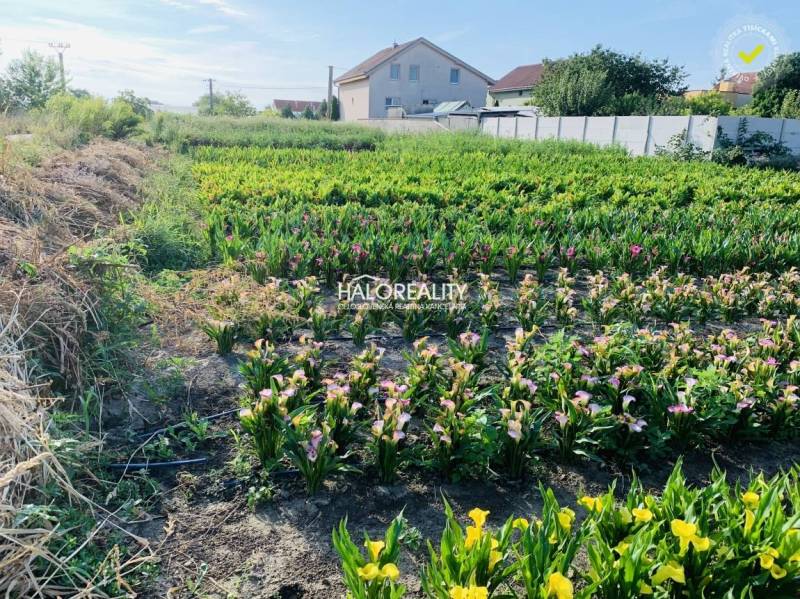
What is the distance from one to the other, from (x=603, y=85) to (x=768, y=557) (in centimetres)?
3180

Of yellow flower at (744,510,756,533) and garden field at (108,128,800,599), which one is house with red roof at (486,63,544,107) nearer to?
garden field at (108,128,800,599)

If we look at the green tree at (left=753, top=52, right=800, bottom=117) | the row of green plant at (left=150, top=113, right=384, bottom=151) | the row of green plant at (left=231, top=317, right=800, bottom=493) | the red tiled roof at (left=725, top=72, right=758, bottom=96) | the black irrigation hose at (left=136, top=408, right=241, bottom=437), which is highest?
the red tiled roof at (left=725, top=72, right=758, bottom=96)

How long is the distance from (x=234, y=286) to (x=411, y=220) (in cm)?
318

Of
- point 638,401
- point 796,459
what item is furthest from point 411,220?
point 796,459

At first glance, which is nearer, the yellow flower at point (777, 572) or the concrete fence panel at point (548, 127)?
the yellow flower at point (777, 572)

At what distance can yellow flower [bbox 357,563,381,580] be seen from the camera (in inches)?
71.0

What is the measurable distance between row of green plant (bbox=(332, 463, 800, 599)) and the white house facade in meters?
44.3

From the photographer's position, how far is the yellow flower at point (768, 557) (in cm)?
180

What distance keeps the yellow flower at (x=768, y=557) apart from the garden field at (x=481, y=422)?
14mm

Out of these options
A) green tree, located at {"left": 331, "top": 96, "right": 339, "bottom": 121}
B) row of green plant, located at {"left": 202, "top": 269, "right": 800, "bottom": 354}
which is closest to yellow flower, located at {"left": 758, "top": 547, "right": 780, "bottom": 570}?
row of green plant, located at {"left": 202, "top": 269, "right": 800, "bottom": 354}

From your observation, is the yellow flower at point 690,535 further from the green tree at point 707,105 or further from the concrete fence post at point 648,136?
the green tree at point 707,105

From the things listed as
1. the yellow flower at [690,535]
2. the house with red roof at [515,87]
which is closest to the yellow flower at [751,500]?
the yellow flower at [690,535]

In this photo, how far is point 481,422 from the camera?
299cm

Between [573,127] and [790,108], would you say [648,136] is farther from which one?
[790,108]
